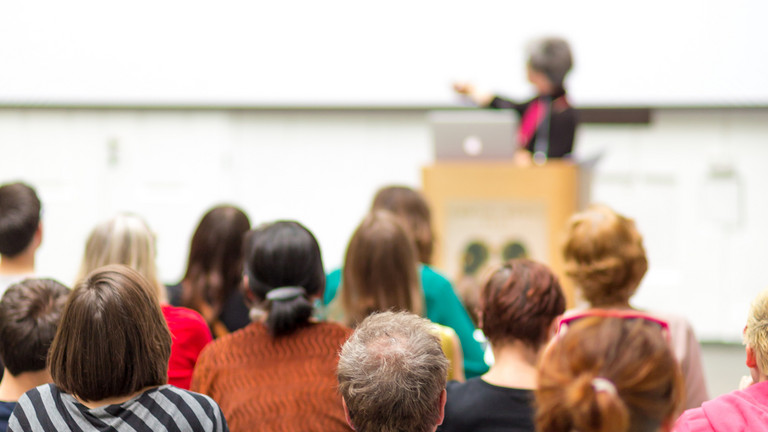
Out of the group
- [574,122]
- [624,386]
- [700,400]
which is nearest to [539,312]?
[700,400]

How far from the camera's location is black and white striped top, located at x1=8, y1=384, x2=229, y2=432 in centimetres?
141

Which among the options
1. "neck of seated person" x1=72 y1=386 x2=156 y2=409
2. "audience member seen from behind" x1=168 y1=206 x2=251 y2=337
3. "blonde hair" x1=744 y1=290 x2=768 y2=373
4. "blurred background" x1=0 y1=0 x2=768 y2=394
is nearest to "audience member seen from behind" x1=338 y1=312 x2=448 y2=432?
"neck of seated person" x1=72 y1=386 x2=156 y2=409

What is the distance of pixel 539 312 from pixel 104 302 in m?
0.96

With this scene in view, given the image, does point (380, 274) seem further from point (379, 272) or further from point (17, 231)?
point (17, 231)

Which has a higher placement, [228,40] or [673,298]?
[228,40]

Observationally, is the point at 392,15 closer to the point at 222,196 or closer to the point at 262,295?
the point at 222,196

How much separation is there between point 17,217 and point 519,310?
1.58 meters

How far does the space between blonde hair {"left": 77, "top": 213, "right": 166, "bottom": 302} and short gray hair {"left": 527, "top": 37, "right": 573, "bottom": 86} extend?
6.55ft

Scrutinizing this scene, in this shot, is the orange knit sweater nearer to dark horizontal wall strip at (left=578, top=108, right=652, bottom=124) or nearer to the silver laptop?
the silver laptop

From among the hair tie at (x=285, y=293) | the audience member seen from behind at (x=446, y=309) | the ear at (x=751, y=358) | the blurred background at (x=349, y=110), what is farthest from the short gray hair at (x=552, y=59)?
the ear at (x=751, y=358)

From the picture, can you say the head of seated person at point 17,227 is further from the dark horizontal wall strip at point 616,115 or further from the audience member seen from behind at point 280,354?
the dark horizontal wall strip at point 616,115

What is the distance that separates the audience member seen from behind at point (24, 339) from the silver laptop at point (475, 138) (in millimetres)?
1800

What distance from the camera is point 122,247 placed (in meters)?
2.30

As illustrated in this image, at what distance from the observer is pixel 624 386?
0.98 metres
